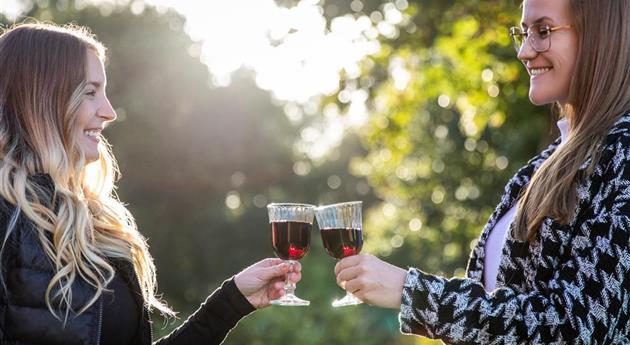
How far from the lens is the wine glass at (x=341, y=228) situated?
317 centimetres

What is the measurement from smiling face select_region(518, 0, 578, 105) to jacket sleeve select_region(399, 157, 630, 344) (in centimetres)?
44

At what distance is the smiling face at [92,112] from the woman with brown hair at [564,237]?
4.22 ft

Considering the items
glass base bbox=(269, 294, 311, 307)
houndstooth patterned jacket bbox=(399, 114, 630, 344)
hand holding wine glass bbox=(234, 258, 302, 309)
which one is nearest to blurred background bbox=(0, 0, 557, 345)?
hand holding wine glass bbox=(234, 258, 302, 309)

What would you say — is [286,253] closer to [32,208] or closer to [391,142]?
[32,208]

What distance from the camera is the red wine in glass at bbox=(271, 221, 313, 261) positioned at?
3367 mm

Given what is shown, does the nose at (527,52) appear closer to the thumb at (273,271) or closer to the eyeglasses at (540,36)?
the eyeglasses at (540,36)

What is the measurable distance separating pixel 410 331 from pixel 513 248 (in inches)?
17.2

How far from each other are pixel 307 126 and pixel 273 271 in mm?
27181

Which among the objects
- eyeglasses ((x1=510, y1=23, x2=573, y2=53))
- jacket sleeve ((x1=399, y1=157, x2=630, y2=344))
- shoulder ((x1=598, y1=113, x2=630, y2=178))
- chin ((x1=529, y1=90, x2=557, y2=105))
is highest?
eyeglasses ((x1=510, y1=23, x2=573, y2=53))

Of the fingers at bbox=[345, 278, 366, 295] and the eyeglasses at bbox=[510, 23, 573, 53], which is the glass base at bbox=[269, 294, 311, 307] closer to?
the fingers at bbox=[345, 278, 366, 295]

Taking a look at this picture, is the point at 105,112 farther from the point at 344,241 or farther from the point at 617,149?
the point at 617,149

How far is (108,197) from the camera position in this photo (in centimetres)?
379

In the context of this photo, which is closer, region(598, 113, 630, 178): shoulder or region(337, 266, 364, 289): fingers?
region(598, 113, 630, 178): shoulder

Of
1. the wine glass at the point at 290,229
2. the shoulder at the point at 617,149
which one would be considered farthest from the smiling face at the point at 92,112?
the shoulder at the point at 617,149
